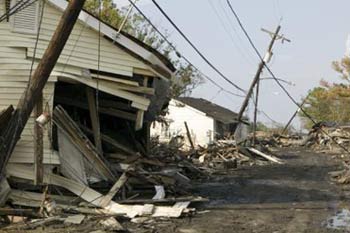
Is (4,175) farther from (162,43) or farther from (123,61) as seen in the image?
(162,43)

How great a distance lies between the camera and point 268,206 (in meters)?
15.0

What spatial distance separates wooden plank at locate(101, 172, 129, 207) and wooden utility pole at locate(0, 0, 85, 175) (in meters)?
2.59

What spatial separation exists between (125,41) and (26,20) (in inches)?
106

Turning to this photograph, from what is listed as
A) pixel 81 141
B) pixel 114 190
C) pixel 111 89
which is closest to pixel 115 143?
pixel 111 89

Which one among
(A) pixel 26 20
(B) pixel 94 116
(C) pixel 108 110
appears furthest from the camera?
(C) pixel 108 110

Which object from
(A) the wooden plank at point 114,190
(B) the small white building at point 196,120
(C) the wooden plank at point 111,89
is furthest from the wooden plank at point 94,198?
(B) the small white building at point 196,120

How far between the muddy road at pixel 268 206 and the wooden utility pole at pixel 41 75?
319 centimetres

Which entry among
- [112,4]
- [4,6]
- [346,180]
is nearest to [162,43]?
[112,4]

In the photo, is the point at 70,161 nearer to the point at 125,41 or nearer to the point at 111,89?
the point at 111,89

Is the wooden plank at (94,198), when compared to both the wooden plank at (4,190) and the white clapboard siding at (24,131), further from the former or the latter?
the wooden plank at (4,190)

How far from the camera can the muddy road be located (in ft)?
39.8

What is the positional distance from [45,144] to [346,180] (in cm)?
1078

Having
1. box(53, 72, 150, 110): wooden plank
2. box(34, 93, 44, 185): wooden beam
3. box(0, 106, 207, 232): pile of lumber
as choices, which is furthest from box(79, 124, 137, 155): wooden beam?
box(34, 93, 44, 185): wooden beam

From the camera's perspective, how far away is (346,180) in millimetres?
20266
